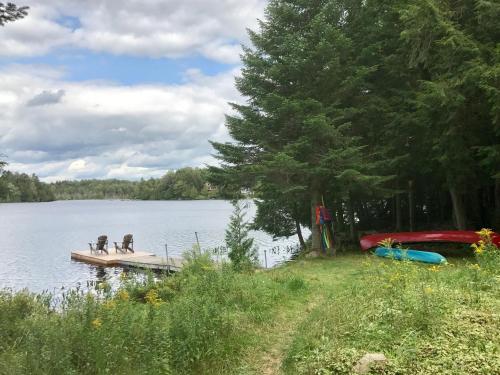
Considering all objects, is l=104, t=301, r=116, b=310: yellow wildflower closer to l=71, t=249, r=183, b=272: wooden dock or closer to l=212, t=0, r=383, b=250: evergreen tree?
l=212, t=0, r=383, b=250: evergreen tree

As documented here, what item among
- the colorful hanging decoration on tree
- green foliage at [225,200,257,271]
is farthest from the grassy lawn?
the colorful hanging decoration on tree

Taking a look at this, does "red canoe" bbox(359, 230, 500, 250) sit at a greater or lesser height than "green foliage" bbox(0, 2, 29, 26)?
lesser

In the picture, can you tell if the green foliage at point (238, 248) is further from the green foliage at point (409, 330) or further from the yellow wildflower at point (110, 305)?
the yellow wildflower at point (110, 305)

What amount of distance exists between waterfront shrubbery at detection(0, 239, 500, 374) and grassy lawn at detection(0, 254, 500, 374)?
0.05ft

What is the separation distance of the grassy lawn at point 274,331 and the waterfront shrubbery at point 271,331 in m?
0.02

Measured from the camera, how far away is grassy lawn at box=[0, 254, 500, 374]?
15.3 feet

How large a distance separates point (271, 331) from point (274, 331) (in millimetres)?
52

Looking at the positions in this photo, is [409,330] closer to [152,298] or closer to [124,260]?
[152,298]

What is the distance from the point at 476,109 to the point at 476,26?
8.41 ft

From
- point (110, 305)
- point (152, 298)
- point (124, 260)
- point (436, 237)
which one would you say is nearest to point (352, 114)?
point (436, 237)

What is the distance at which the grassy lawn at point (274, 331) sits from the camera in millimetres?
4672

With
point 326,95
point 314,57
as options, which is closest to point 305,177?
point 326,95

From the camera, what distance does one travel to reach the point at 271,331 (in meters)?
7.22

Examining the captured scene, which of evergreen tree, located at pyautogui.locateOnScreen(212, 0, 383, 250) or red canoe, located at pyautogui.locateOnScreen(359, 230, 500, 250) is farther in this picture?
evergreen tree, located at pyautogui.locateOnScreen(212, 0, 383, 250)
